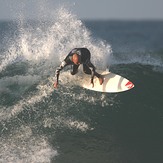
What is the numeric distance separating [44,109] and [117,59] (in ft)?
18.9

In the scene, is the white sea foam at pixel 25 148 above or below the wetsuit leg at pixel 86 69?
below

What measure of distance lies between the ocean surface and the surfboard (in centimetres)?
21

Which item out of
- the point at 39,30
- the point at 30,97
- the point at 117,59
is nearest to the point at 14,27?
the point at 39,30

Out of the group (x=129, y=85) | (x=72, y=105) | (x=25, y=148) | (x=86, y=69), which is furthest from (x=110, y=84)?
(x=25, y=148)

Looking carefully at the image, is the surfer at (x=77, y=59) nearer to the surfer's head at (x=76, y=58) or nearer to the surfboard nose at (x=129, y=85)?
the surfer's head at (x=76, y=58)

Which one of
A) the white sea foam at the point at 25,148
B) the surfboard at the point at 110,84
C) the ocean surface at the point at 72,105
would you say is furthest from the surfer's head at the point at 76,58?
the white sea foam at the point at 25,148

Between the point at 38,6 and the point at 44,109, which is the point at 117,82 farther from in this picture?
the point at 38,6

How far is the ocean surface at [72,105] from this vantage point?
9.92 meters

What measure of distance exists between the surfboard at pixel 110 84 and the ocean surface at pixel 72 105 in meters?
0.21

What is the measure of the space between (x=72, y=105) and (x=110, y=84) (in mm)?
1799

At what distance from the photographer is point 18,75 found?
1441 cm

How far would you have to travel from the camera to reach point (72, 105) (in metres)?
12.0

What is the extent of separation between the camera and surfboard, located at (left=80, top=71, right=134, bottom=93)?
12609 mm

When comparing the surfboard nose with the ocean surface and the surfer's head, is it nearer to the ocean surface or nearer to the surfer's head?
the ocean surface
